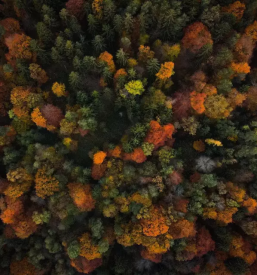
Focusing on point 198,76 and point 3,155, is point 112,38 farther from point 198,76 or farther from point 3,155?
point 3,155

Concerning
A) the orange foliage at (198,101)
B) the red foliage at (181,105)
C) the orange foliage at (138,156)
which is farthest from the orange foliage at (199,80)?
the orange foliage at (138,156)

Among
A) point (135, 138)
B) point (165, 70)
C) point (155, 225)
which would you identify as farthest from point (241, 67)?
point (155, 225)

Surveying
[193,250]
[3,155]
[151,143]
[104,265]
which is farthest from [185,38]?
[104,265]

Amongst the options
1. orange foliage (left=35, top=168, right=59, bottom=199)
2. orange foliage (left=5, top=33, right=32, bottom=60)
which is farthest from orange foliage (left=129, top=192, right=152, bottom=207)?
orange foliage (left=5, top=33, right=32, bottom=60)

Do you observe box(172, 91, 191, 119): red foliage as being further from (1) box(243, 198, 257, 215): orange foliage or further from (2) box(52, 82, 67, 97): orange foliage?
(2) box(52, 82, 67, 97): orange foliage

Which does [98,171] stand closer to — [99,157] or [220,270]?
[99,157]

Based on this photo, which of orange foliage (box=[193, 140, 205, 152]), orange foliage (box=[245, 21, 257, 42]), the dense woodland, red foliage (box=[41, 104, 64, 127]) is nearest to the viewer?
the dense woodland
